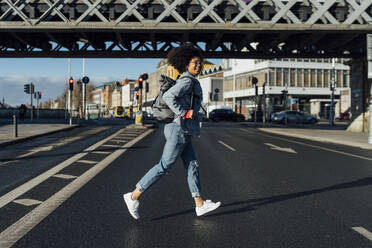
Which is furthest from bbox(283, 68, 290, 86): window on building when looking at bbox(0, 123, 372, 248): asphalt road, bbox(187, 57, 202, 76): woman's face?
bbox(187, 57, 202, 76): woman's face

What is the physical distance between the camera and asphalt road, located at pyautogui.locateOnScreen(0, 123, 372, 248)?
11.8 ft

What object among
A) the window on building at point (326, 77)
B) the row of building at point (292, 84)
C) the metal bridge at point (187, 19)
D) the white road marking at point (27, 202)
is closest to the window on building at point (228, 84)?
the row of building at point (292, 84)

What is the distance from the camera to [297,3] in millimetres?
19047

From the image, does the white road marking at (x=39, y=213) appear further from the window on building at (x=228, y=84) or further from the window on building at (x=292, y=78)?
the window on building at (x=228, y=84)

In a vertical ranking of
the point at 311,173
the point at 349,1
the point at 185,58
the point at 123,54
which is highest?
the point at 349,1

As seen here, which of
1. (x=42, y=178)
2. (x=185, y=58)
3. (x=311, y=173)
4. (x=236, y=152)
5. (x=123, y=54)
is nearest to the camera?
(x=185, y=58)

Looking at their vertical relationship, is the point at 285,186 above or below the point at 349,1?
below

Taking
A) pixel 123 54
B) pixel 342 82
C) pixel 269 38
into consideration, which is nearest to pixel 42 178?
pixel 123 54

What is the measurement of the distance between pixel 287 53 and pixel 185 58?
19701 millimetres

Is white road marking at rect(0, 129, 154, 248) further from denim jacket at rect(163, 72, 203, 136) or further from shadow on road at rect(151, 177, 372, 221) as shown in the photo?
denim jacket at rect(163, 72, 203, 136)

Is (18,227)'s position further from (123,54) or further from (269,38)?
(269,38)

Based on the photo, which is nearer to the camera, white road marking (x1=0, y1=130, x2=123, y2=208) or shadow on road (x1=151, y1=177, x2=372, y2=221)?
shadow on road (x1=151, y1=177, x2=372, y2=221)

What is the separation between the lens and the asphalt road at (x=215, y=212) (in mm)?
3582

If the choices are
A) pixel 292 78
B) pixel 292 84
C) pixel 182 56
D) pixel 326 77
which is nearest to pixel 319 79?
pixel 326 77
